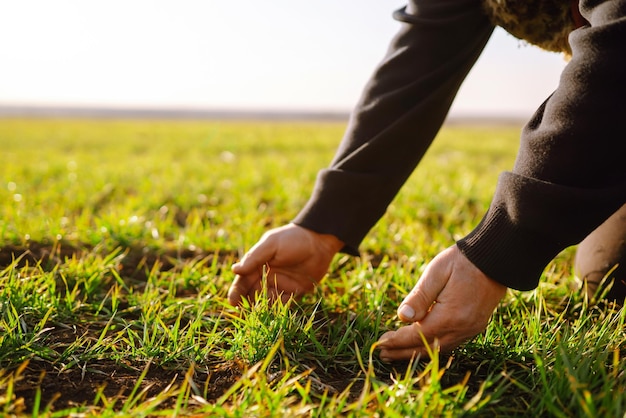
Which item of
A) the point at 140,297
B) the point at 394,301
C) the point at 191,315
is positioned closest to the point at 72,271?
the point at 140,297

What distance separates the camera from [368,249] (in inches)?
104

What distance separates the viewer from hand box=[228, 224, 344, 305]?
1.85 metres

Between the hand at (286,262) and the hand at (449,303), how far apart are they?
0.48 metres

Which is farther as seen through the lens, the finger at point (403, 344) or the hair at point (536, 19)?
the hair at point (536, 19)

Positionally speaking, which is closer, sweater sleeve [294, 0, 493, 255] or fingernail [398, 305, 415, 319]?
fingernail [398, 305, 415, 319]

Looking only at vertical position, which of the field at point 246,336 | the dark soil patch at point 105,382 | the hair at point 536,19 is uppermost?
the hair at point 536,19

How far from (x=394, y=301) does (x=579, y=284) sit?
26.7 inches

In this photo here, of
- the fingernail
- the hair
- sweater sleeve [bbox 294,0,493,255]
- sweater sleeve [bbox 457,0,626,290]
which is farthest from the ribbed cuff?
the hair

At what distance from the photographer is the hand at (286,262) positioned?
1.85 metres

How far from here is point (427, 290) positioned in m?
1.42

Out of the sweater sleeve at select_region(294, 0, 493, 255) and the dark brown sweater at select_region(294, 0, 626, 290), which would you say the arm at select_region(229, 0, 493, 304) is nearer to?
the sweater sleeve at select_region(294, 0, 493, 255)

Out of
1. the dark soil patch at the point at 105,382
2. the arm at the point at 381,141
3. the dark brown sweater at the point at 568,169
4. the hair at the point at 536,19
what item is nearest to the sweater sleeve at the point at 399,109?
the arm at the point at 381,141

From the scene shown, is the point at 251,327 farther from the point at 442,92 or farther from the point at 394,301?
the point at 442,92

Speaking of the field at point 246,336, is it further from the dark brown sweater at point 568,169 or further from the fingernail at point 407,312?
the dark brown sweater at point 568,169
